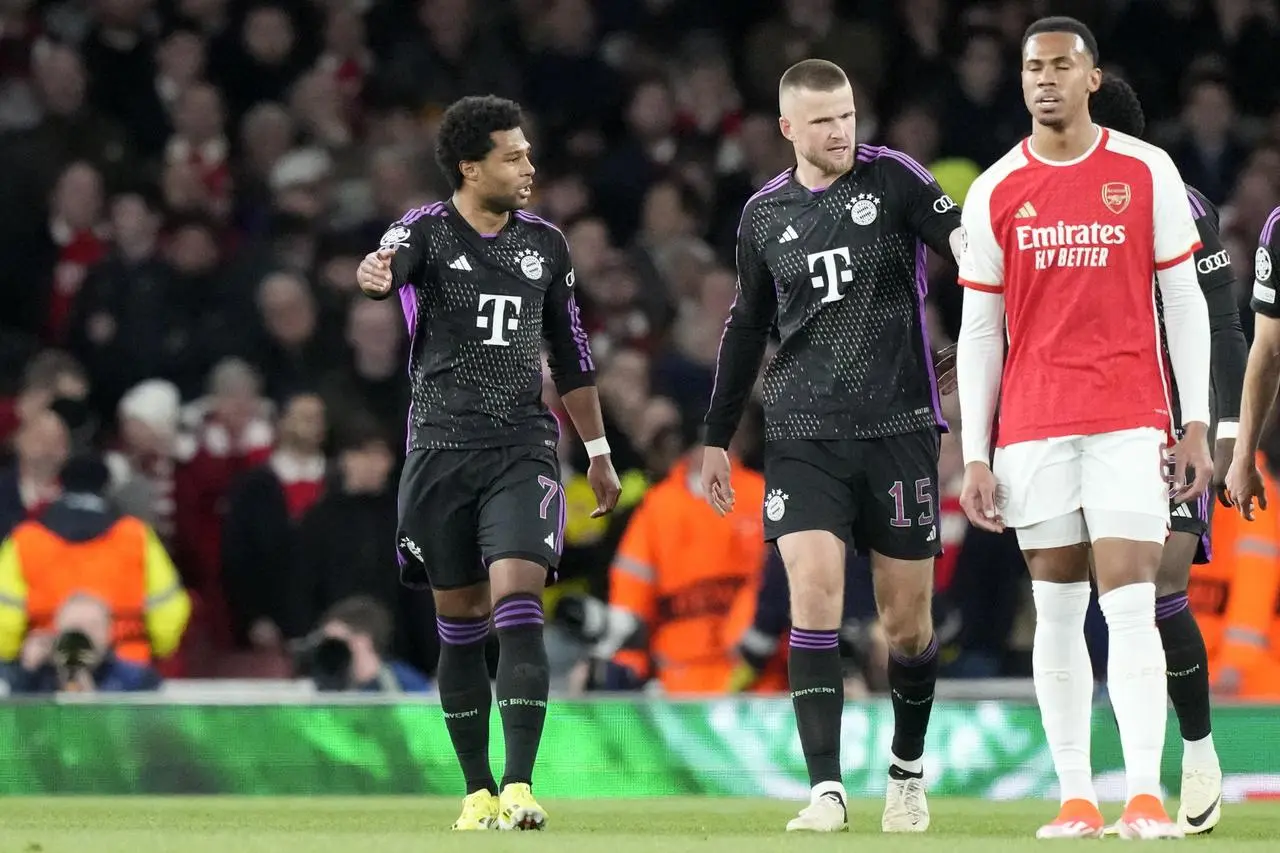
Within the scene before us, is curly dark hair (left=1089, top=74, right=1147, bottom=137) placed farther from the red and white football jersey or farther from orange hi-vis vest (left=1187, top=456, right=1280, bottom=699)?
orange hi-vis vest (left=1187, top=456, right=1280, bottom=699)

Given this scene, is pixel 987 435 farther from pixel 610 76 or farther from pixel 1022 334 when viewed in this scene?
pixel 610 76

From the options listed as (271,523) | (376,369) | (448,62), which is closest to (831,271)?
(271,523)

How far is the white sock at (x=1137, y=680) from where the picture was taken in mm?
6070

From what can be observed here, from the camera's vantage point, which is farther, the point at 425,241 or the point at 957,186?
the point at 957,186

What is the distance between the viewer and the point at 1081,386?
6258mm

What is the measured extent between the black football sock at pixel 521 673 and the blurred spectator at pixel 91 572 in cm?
391

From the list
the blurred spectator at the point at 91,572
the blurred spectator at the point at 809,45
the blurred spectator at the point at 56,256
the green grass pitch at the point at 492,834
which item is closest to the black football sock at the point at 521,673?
the green grass pitch at the point at 492,834

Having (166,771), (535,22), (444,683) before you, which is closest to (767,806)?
(444,683)

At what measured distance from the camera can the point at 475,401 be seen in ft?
24.9

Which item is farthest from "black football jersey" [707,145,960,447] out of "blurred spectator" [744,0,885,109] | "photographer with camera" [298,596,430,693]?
"blurred spectator" [744,0,885,109]

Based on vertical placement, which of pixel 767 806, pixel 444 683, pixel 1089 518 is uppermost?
pixel 1089 518

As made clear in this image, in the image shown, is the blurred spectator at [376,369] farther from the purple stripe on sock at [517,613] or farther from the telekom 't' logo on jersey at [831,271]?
the telekom 't' logo on jersey at [831,271]

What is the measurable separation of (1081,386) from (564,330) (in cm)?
221

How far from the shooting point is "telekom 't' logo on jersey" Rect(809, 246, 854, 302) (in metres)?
7.35
